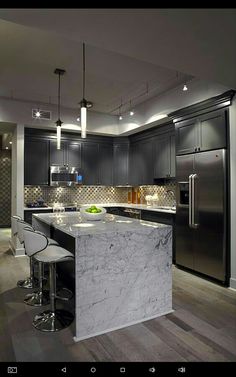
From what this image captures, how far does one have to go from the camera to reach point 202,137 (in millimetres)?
3859

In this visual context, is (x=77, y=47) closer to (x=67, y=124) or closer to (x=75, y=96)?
(x=75, y=96)

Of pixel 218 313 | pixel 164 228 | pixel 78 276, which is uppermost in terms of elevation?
pixel 164 228

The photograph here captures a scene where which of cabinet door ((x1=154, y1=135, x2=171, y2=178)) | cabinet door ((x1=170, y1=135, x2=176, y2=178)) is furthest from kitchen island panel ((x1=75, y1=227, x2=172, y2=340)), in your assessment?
cabinet door ((x1=154, y1=135, x2=171, y2=178))

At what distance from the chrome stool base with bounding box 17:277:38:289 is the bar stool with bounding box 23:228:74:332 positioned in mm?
890

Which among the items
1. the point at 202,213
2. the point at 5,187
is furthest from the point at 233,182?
the point at 5,187

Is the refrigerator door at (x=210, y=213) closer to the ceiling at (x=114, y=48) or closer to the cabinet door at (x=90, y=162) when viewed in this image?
the ceiling at (x=114, y=48)

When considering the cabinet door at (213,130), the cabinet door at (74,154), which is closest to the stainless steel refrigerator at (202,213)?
the cabinet door at (213,130)

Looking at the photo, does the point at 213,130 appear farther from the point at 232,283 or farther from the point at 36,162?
the point at 36,162

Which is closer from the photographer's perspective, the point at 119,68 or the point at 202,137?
A: the point at 119,68

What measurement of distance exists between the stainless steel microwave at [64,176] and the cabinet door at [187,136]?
2.46 m

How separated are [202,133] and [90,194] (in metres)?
3.43

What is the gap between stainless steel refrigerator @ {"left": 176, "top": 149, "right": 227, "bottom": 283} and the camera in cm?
355
